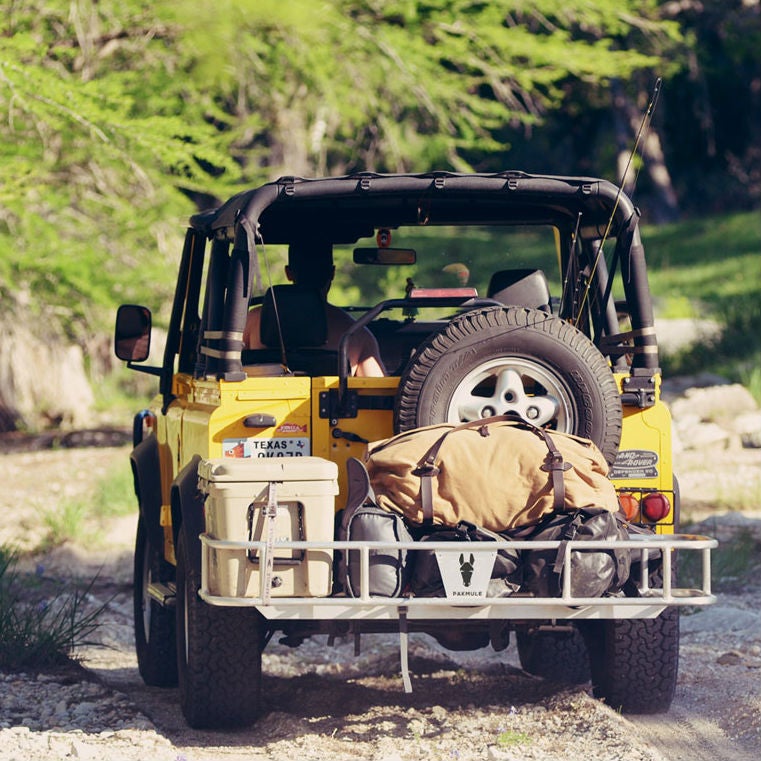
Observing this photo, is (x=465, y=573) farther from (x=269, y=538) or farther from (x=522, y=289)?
(x=522, y=289)

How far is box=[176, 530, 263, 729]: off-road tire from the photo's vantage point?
16.6ft

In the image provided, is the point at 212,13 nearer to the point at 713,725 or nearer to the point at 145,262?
the point at 145,262

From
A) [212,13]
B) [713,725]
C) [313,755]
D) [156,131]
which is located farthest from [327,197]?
[212,13]

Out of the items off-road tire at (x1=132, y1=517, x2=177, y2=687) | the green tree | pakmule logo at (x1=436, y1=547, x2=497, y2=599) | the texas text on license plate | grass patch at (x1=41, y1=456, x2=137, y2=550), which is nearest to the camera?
pakmule logo at (x1=436, y1=547, x2=497, y2=599)

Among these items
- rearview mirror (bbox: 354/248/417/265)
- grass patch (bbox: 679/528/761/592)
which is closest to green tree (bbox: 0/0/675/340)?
rearview mirror (bbox: 354/248/417/265)

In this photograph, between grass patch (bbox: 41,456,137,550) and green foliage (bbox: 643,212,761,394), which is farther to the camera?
green foliage (bbox: 643,212,761,394)

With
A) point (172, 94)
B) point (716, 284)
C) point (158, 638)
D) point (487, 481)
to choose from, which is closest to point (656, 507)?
point (487, 481)

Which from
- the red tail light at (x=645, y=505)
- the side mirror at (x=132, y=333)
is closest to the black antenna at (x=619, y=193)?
the red tail light at (x=645, y=505)

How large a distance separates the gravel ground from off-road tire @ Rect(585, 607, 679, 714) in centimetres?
9

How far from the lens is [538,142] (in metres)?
38.3

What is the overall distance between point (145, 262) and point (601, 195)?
8090 millimetres

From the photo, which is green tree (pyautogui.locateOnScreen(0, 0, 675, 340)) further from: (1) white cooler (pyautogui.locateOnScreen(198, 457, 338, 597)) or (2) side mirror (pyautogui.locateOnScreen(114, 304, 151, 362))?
(1) white cooler (pyautogui.locateOnScreen(198, 457, 338, 597))

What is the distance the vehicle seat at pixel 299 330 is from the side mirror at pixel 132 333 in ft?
2.31

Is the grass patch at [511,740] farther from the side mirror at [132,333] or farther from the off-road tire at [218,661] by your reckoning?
the side mirror at [132,333]
